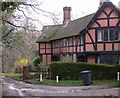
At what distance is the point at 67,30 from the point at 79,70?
15095 millimetres

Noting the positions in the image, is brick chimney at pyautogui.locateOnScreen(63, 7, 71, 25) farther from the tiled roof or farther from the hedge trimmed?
the hedge trimmed

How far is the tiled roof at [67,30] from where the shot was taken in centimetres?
3984

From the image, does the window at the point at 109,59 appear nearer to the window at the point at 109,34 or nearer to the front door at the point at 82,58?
the front door at the point at 82,58

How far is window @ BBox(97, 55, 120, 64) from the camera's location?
34.6 metres

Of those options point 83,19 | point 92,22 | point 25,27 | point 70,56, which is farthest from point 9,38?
point 83,19

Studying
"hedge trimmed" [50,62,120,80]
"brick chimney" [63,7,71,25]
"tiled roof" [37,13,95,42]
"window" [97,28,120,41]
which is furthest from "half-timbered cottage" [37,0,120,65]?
"brick chimney" [63,7,71,25]

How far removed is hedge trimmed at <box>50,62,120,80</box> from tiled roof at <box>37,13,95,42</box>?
26.4ft

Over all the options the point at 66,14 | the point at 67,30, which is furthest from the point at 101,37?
the point at 66,14

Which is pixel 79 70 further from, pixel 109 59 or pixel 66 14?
pixel 66 14

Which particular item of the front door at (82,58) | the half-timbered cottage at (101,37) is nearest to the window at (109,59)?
the half-timbered cottage at (101,37)

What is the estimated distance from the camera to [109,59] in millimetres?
35062

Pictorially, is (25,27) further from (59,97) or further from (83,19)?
(83,19)

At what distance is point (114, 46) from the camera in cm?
3456

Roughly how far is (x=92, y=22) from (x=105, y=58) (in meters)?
4.61
